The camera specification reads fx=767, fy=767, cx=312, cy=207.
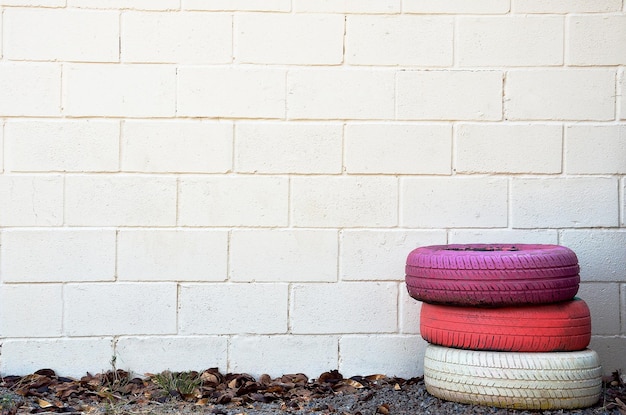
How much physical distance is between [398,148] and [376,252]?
582 millimetres

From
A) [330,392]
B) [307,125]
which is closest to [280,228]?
[307,125]

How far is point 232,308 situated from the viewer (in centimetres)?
418

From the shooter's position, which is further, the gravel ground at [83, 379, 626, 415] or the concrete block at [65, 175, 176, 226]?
the concrete block at [65, 175, 176, 226]

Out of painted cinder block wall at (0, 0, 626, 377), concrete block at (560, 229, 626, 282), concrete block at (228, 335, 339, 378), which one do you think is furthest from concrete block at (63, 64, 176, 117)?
concrete block at (560, 229, 626, 282)

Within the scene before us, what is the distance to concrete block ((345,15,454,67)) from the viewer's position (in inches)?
164

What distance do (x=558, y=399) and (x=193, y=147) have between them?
2238 millimetres

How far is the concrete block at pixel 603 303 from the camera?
4.23m

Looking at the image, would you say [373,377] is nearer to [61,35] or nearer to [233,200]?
[233,200]

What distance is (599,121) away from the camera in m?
4.21

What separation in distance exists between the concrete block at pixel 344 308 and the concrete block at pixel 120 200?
0.84m

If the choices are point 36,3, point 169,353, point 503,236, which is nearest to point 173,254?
point 169,353

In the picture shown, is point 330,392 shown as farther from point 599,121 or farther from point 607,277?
point 599,121

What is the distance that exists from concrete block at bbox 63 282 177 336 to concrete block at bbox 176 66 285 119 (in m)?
A: 0.98

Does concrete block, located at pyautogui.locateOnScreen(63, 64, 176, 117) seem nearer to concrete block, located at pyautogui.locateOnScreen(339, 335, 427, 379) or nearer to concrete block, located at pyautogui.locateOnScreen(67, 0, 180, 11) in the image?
concrete block, located at pyautogui.locateOnScreen(67, 0, 180, 11)
